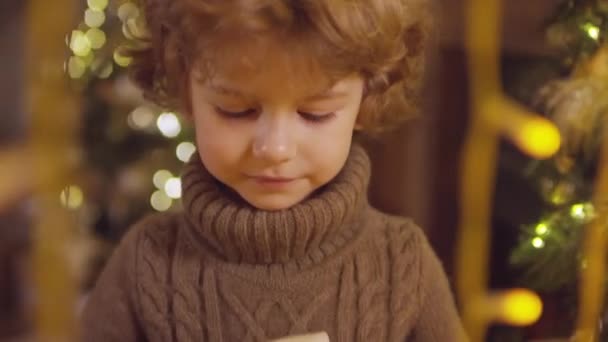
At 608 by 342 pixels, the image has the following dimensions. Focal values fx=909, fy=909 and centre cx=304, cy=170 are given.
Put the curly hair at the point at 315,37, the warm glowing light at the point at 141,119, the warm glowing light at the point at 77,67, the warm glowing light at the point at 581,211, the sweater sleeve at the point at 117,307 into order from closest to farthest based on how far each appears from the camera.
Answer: the curly hair at the point at 315,37, the sweater sleeve at the point at 117,307, the warm glowing light at the point at 581,211, the warm glowing light at the point at 77,67, the warm glowing light at the point at 141,119

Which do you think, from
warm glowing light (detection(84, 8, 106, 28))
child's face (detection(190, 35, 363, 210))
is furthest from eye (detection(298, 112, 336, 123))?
warm glowing light (detection(84, 8, 106, 28))

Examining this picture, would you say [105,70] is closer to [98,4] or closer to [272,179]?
[98,4]

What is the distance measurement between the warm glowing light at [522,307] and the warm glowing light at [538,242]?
0.08m

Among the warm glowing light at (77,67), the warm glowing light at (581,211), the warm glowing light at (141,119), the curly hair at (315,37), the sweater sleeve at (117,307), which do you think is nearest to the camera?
the curly hair at (315,37)

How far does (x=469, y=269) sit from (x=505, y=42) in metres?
0.63

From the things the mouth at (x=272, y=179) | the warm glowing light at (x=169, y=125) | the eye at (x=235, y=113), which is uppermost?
the eye at (x=235, y=113)

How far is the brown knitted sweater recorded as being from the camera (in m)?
0.80

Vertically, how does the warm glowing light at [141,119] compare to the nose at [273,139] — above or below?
below

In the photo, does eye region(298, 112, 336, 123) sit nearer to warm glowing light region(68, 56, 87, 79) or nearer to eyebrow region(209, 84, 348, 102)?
eyebrow region(209, 84, 348, 102)

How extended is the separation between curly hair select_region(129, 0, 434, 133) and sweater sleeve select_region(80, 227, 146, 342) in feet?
0.51

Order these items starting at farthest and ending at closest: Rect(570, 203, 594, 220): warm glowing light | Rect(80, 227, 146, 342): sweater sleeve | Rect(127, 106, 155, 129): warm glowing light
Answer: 1. Rect(127, 106, 155, 129): warm glowing light
2. Rect(570, 203, 594, 220): warm glowing light
3. Rect(80, 227, 146, 342): sweater sleeve

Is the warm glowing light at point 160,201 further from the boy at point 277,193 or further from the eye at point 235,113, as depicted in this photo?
the eye at point 235,113

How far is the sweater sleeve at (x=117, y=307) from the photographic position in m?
0.85

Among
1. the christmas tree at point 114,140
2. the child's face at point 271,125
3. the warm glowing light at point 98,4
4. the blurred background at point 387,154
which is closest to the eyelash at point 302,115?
the child's face at point 271,125
